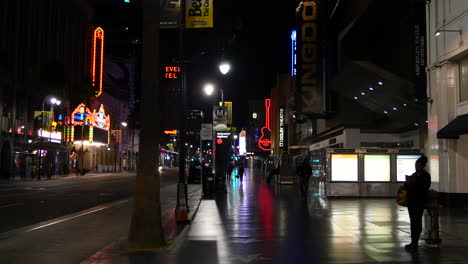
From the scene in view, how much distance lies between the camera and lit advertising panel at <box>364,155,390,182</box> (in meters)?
22.3

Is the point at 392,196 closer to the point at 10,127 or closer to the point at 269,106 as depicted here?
the point at 10,127

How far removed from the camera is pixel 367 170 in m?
22.3

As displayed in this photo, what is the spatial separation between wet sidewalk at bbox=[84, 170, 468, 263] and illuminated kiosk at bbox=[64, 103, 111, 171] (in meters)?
51.0

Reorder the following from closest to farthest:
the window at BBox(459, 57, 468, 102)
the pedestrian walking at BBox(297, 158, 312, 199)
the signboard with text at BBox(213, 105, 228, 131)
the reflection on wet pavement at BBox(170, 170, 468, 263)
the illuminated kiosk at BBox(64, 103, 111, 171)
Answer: the reflection on wet pavement at BBox(170, 170, 468, 263), the window at BBox(459, 57, 468, 102), the pedestrian walking at BBox(297, 158, 312, 199), the signboard with text at BBox(213, 105, 228, 131), the illuminated kiosk at BBox(64, 103, 111, 171)

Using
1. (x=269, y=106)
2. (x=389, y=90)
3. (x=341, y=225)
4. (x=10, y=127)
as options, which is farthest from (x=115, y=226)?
(x=269, y=106)

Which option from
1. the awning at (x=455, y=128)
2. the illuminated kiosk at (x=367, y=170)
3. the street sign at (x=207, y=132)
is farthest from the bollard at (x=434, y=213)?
the street sign at (x=207, y=132)

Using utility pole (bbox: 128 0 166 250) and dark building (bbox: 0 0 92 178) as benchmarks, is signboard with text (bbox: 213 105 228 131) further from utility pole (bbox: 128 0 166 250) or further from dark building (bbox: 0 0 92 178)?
dark building (bbox: 0 0 92 178)

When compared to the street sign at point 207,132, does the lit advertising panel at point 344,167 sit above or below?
below

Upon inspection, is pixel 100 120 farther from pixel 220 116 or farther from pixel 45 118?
pixel 220 116

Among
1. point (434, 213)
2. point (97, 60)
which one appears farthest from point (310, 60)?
point (97, 60)

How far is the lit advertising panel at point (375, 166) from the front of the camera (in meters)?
22.3

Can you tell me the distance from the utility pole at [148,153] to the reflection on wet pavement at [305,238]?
2.57ft

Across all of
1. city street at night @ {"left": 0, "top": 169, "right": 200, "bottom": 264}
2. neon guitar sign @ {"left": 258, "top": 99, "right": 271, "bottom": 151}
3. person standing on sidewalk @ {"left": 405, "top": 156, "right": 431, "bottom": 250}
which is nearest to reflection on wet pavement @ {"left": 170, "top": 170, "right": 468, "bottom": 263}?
person standing on sidewalk @ {"left": 405, "top": 156, "right": 431, "bottom": 250}

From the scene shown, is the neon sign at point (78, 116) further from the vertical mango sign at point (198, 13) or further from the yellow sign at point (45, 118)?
the vertical mango sign at point (198, 13)
